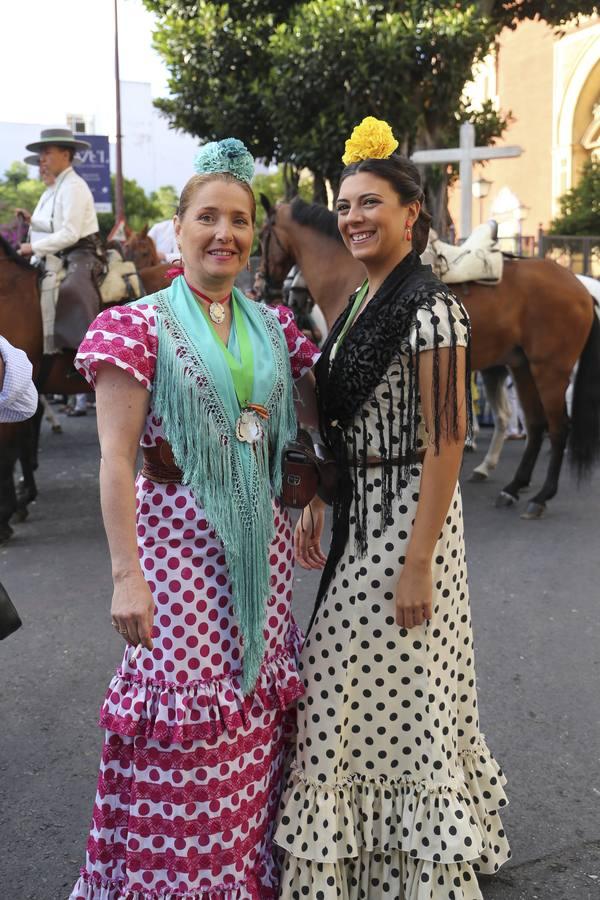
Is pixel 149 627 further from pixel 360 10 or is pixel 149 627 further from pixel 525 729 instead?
pixel 360 10

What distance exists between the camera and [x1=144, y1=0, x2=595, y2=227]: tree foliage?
1216cm

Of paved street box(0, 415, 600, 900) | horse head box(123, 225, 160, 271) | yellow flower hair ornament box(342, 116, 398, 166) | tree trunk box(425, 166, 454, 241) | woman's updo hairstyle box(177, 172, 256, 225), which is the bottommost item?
paved street box(0, 415, 600, 900)

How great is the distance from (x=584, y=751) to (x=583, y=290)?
432 centimetres

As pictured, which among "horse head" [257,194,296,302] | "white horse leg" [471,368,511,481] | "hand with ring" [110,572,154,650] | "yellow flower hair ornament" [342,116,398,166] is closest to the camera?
"hand with ring" [110,572,154,650]

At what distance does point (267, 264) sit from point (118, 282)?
1280mm

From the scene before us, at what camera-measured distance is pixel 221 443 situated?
2.06m

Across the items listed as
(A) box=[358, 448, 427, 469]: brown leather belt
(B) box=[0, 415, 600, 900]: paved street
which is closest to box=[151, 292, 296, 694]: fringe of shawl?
(A) box=[358, 448, 427, 469]: brown leather belt

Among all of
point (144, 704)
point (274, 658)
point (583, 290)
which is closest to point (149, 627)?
point (144, 704)

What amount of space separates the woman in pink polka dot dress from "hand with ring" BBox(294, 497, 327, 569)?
0.50m

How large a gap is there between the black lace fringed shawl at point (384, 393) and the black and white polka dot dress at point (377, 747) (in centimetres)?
3

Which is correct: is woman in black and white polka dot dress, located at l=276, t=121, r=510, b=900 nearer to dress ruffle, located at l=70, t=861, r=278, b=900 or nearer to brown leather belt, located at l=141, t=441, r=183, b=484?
dress ruffle, located at l=70, t=861, r=278, b=900

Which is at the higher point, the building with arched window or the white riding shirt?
the building with arched window

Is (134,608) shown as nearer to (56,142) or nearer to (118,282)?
(118,282)

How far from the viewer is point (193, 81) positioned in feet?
46.9
